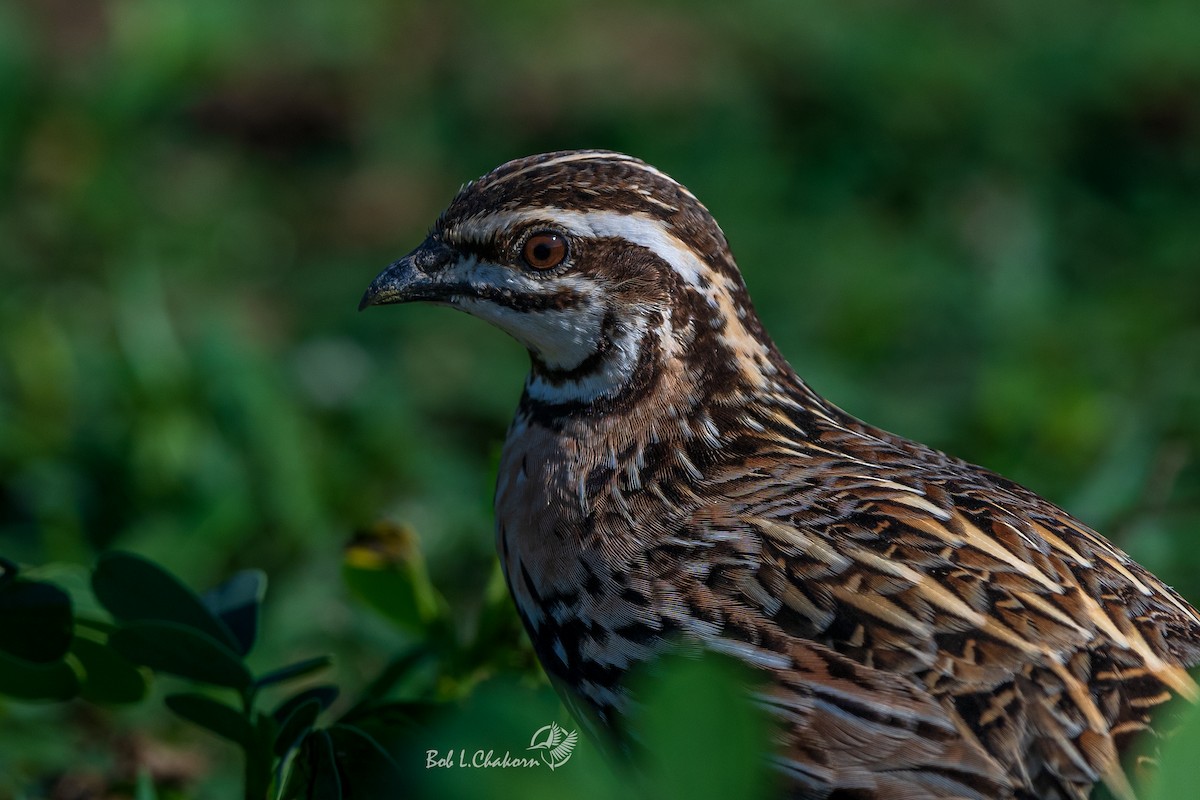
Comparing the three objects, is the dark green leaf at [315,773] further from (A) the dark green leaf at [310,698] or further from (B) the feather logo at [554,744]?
(B) the feather logo at [554,744]

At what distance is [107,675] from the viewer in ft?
10.3

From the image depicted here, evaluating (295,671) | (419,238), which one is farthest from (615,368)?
(419,238)

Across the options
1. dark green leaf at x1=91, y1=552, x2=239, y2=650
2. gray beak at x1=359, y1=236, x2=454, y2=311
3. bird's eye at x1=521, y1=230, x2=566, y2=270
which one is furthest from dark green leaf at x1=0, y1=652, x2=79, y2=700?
bird's eye at x1=521, y1=230, x2=566, y2=270

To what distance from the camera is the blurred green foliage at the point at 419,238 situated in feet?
15.3

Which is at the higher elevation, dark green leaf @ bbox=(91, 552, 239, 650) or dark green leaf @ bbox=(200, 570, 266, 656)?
dark green leaf @ bbox=(200, 570, 266, 656)

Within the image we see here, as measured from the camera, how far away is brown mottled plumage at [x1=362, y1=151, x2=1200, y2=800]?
260 cm

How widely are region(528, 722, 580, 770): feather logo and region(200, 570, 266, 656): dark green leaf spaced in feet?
2.56

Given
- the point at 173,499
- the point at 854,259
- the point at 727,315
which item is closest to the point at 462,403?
the point at 173,499

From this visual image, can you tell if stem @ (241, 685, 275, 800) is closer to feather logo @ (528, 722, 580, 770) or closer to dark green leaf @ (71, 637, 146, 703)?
dark green leaf @ (71, 637, 146, 703)

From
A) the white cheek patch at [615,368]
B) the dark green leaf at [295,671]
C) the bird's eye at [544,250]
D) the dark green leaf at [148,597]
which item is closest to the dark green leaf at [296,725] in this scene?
the dark green leaf at [295,671]

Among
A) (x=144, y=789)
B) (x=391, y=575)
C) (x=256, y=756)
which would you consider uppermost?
(x=391, y=575)

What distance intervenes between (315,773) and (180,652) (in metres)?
0.39

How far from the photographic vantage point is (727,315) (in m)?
3.29

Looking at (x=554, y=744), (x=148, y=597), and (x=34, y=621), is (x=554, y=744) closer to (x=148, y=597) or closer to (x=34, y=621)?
(x=148, y=597)
